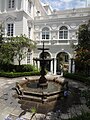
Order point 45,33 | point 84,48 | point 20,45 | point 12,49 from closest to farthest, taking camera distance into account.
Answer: point 84,48, point 12,49, point 20,45, point 45,33

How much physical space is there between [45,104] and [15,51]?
426 inches

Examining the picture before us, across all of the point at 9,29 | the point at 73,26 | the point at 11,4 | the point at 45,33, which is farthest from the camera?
the point at 45,33

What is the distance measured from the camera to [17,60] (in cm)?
1931

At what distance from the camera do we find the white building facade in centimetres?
2023

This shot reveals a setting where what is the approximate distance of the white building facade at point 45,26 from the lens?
797 inches

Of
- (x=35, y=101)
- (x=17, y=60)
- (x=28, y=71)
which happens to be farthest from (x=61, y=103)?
(x=17, y=60)

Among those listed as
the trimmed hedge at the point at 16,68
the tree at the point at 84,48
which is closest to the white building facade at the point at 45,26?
the trimmed hedge at the point at 16,68

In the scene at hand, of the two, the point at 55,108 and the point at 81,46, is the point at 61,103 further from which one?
the point at 81,46

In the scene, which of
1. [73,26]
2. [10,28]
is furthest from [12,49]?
[73,26]

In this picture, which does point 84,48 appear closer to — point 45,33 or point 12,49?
point 12,49

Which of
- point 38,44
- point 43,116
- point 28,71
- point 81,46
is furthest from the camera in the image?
point 38,44

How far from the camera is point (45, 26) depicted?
73.2 ft

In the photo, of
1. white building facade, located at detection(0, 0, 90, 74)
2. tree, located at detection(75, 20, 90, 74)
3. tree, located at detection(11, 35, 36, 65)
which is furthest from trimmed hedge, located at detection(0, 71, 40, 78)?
tree, located at detection(75, 20, 90, 74)

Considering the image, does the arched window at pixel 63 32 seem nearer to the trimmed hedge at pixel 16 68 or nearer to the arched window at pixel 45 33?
the arched window at pixel 45 33
